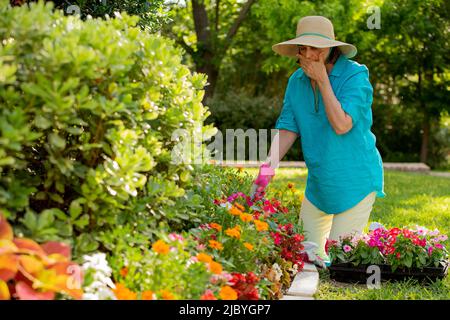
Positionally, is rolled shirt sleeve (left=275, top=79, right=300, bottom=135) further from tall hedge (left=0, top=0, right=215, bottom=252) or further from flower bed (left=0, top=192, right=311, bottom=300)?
tall hedge (left=0, top=0, right=215, bottom=252)

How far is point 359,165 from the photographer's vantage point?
13.1ft

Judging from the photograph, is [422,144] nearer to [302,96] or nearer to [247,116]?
[247,116]

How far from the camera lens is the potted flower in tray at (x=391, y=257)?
143 inches

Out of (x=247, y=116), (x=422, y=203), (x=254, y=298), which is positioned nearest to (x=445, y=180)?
(x=422, y=203)

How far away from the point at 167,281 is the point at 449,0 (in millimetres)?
14225

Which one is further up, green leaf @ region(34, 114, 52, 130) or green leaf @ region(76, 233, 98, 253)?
green leaf @ region(34, 114, 52, 130)

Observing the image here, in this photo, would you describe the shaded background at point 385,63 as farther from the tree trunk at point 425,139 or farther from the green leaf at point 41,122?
the green leaf at point 41,122

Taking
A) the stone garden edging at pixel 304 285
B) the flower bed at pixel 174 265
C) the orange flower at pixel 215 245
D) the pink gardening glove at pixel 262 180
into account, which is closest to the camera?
the flower bed at pixel 174 265

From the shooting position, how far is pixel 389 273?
367 cm

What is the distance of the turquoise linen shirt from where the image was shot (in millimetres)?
3889

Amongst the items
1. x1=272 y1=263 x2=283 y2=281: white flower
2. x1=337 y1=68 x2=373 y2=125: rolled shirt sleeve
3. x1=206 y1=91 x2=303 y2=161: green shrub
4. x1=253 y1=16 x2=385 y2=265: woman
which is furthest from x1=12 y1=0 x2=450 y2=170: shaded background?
x1=272 y1=263 x2=283 y2=281: white flower

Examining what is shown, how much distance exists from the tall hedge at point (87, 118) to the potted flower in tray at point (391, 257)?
3.68 feet

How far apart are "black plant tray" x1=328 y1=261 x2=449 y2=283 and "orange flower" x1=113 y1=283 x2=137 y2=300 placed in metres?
1.62

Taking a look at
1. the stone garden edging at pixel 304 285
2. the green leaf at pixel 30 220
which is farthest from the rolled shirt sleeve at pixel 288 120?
the green leaf at pixel 30 220
